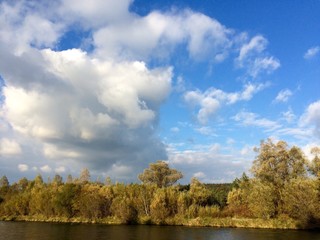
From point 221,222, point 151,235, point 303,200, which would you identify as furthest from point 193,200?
point 151,235

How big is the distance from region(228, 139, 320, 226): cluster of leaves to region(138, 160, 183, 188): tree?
1752 inches

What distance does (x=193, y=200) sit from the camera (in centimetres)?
10125

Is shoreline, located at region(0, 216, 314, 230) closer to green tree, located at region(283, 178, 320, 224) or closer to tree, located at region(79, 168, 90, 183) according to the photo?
green tree, located at region(283, 178, 320, 224)

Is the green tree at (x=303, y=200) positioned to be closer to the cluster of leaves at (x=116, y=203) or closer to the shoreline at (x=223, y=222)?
the shoreline at (x=223, y=222)

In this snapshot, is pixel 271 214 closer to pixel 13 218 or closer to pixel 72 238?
pixel 72 238

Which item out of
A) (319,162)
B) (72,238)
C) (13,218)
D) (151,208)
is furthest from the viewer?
(13,218)

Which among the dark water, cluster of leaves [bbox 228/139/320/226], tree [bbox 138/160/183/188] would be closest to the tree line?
cluster of leaves [bbox 228/139/320/226]

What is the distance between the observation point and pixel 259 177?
8825 centimetres

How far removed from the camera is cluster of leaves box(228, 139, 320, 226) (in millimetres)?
76875

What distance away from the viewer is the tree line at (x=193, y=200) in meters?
80.9

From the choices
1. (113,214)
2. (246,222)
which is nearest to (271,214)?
(246,222)

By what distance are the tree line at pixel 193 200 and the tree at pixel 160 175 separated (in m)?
18.1

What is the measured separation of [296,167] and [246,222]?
18.6 metres

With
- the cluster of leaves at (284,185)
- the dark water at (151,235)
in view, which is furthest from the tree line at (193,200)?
the dark water at (151,235)
